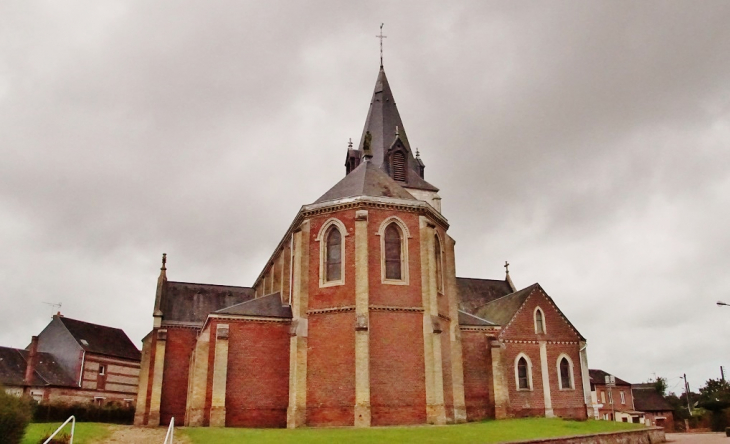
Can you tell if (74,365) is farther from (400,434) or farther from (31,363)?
(400,434)

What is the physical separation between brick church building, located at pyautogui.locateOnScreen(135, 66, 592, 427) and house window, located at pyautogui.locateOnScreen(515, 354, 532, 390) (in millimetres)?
76

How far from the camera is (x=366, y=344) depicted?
2748 centimetres

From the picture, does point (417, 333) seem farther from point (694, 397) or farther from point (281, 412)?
point (694, 397)

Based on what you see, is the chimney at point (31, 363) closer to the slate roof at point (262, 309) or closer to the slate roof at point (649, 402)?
the slate roof at point (262, 309)

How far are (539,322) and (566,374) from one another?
11.8 feet

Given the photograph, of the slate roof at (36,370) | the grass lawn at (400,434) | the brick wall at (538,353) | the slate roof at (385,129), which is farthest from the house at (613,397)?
the slate roof at (36,370)

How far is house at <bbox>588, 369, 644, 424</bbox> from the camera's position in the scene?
56750 millimetres

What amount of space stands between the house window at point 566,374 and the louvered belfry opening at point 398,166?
17456 millimetres

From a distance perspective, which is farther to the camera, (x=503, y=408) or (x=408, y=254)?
(x=503, y=408)

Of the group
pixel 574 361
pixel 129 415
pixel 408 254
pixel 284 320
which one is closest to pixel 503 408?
pixel 574 361

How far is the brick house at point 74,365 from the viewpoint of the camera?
46.4 meters

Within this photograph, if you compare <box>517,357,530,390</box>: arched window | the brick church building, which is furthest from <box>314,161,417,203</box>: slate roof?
<box>517,357,530,390</box>: arched window

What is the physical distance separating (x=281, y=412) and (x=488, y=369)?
12.1 metres

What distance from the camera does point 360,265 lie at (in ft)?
95.2
